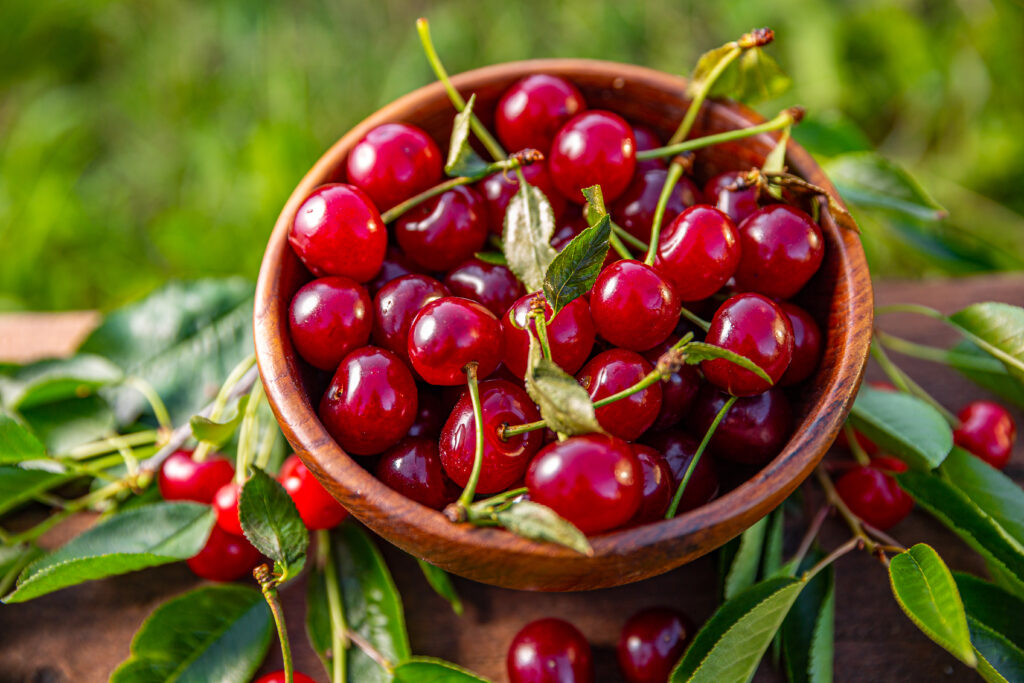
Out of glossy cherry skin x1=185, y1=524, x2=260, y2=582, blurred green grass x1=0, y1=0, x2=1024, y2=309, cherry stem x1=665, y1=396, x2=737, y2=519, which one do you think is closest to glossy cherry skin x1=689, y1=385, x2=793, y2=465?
cherry stem x1=665, y1=396, x2=737, y2=519

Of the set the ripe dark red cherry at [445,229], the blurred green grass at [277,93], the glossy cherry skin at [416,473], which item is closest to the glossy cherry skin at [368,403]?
the glossy cherry skin at [416,473]

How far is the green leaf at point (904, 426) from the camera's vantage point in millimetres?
659

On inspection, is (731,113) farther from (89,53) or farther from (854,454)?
(89,53)

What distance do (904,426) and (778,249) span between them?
0.21 meters

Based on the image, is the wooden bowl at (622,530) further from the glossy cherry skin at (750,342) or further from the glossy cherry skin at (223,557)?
the glossy cherry skin at (223,557)

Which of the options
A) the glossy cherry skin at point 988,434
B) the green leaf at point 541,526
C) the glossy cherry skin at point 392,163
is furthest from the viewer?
the glossy cherry skin at point 988,434

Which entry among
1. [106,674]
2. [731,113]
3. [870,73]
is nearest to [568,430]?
[731,113]

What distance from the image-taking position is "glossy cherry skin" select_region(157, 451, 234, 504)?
2.49 feet

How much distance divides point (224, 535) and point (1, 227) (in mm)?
1108

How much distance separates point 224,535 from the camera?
74cm

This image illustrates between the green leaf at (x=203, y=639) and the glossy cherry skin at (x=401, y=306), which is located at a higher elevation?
the glossy cherry skin at (x=401, y=306)

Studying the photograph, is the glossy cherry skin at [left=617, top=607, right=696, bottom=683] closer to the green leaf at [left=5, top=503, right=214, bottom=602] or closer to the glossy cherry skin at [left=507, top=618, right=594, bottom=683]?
the glossy cherry skin at [left=507, top=618, right=594, bottom=683]

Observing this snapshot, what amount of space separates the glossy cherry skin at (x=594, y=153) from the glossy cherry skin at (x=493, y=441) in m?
0.21

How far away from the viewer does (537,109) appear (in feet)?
2.33
